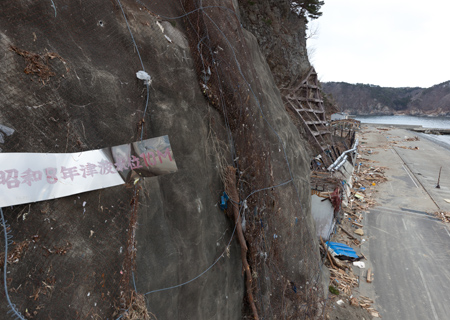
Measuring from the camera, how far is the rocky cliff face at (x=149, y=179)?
8.61ft

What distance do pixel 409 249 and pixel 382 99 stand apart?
465ft

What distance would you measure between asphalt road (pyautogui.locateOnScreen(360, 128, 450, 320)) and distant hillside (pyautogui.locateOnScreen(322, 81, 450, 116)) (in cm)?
11301

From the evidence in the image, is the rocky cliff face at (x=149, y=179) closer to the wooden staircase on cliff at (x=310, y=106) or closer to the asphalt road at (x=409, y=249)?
the asphalt road at (x=409, y=249)

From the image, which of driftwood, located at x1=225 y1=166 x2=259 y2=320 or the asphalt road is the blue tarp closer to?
the asphalt road

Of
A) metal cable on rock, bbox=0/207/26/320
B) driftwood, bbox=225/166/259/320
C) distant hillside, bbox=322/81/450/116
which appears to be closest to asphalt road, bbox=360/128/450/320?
driftwood, bbox=225/166/259/320

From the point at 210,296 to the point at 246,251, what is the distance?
3.59 ft

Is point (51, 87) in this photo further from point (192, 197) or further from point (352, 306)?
point (352, 306)

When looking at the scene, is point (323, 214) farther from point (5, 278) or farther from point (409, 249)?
point (5, 278)

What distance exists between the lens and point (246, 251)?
5125mm

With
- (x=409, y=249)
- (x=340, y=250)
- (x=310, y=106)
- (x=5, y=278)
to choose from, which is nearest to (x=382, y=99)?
(x=310, y=106)

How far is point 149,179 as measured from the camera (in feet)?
11.9

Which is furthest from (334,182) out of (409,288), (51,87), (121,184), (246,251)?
(51,87)

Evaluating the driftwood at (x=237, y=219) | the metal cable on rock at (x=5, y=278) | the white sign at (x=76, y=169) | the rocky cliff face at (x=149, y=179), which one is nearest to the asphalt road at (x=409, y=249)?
the rocky cliff face at (x=149, y=179)

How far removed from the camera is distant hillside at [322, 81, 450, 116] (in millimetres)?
122056
